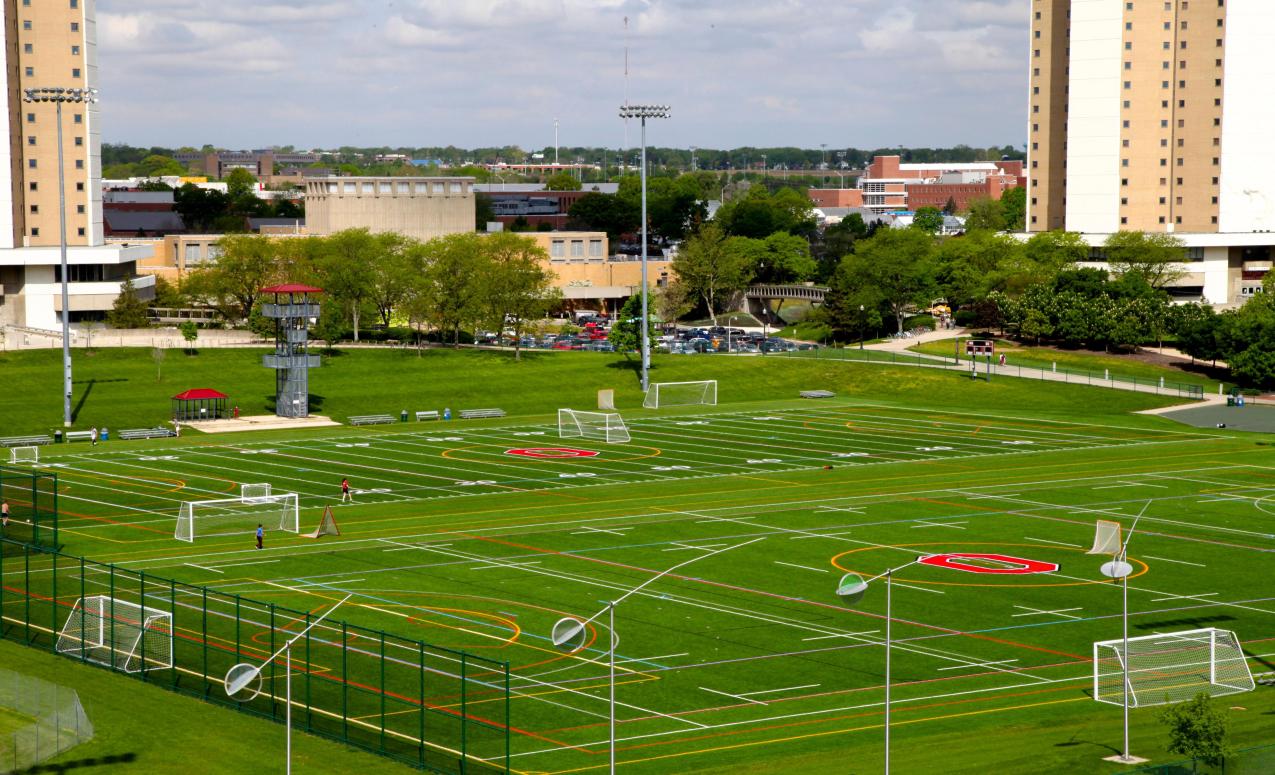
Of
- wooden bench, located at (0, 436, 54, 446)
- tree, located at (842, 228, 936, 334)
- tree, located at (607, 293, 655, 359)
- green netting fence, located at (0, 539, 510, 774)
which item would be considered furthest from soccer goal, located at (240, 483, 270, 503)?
tree, located at (842, 228, 936, 334)

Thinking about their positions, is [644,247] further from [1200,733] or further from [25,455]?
[1200,733]

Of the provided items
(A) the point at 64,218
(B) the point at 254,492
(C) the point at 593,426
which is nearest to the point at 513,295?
(C) the point at 593,426

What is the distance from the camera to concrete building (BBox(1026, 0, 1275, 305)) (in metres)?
171

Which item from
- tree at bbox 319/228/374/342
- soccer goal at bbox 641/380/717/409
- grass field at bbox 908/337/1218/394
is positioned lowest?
soccer goal at bbox 641/380/717/409

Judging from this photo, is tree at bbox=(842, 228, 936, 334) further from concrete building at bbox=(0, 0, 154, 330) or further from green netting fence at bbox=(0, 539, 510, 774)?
green netting fence at bbox=(0, 539, 510, 774)

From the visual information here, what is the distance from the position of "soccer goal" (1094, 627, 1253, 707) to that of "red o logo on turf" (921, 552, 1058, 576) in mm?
13646

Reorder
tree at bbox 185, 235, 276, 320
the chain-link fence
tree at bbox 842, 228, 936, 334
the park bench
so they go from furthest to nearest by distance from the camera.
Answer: tree at bbox 842, 228, 936, 334 → tree at bbox 185, 235, 276, 320 → the park bench → the chain-link fence

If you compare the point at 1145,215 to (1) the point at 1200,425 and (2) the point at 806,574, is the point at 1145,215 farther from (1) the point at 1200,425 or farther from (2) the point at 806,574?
(2) the point at 806,574

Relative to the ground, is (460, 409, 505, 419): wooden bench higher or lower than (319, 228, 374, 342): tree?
lower

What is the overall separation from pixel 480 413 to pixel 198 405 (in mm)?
18576

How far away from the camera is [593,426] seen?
335 ft

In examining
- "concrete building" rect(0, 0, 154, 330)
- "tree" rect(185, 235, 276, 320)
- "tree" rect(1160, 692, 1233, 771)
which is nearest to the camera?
"tree" rect(1160, 692, 1233, 771)

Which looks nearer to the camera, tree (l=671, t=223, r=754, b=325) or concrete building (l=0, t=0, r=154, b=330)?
concrete building (l=0, t=0, r=154, b=330)

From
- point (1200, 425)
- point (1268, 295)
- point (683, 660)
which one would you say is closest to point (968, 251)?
point (1268, 295)
